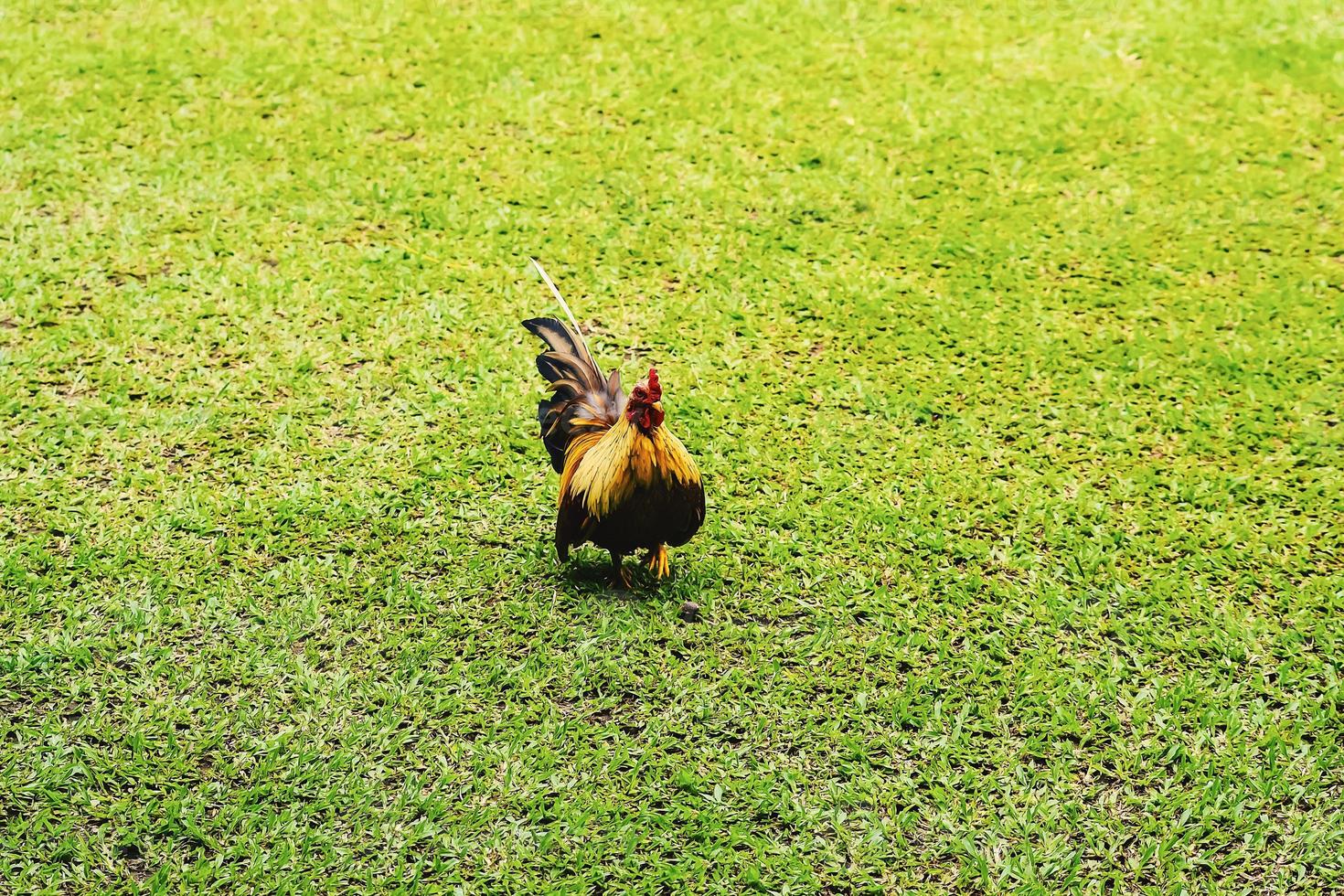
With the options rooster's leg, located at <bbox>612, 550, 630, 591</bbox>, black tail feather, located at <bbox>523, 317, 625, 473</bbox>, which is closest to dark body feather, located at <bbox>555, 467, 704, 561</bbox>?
rooster's leg, located at <bbox>612, 550, 630, 591</bbox>

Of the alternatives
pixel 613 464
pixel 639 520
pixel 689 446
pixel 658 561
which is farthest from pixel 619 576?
pixel 689 446

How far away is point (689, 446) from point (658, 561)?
854mm

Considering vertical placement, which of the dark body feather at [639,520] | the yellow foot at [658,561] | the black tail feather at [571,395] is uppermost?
the black tail feather at [571,395]

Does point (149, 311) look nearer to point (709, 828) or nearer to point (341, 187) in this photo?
point (341, 187)

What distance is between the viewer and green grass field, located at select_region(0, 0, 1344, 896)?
4.04 m

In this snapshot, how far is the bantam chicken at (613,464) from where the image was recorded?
4227 mm

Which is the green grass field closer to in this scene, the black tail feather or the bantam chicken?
the bantam chicken

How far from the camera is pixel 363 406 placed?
18.1ft

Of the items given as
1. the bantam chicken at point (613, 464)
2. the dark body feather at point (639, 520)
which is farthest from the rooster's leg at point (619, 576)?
the dark body feather at point (639, 520)

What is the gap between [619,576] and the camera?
470 cm

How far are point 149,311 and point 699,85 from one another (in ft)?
11.5

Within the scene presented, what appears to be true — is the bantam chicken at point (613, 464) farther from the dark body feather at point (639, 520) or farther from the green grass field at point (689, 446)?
the green grass field at point (689, 446)

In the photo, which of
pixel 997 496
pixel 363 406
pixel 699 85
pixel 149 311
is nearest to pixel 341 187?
pixel 149 311

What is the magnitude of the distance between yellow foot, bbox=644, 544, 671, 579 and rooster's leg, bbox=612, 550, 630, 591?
10 centimetres
